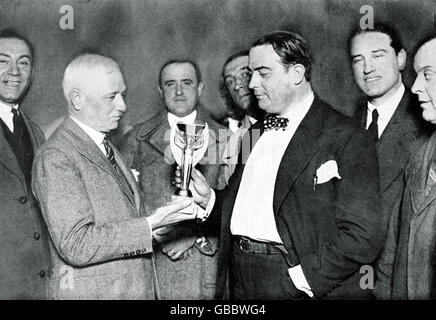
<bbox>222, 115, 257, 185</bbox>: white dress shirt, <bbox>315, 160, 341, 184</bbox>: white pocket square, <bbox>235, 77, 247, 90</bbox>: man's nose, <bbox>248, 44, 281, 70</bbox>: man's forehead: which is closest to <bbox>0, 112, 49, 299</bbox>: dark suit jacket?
<bbox>222, 115, 257, 185</bbox>: white dress shirt

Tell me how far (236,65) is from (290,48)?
0.42 m

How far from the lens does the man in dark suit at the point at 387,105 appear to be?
4.14 m

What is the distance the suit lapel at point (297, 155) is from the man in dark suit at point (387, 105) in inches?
17.7

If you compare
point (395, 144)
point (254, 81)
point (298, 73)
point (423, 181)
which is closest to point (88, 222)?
point (254, 81)

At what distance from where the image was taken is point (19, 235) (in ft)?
13.8

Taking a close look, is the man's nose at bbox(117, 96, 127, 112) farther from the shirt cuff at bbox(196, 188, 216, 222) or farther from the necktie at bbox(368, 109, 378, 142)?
the necktie at bbox(368, 109, 378, 142)

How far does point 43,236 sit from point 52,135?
27.7 inches

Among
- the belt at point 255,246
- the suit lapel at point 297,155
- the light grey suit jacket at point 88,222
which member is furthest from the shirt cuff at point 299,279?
the light grey suit jacket at point 88,222

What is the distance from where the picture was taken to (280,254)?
3852 mm

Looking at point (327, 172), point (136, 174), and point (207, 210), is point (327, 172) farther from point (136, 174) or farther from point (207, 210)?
point (136, 174)

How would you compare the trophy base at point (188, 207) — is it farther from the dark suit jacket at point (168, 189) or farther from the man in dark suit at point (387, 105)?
the man in dark suit at point (387, 105)

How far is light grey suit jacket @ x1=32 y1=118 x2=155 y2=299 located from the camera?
387 cm

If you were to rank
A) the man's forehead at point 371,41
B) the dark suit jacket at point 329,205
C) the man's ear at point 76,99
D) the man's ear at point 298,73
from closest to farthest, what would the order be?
the dark suit jacket at point 329,205
the man's ear at point 298,73
the man's ear at point 76,99
the man's forehead at point 371,41
